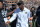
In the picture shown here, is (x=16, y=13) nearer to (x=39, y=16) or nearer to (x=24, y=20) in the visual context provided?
(x=24, y=20)

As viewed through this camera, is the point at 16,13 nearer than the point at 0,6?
No

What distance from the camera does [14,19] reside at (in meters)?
6.32

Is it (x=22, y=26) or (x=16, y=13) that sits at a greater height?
(x=16, y=13)

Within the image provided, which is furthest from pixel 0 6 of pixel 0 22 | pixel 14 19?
pixel 14 19

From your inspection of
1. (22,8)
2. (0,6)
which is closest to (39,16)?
(22,8)

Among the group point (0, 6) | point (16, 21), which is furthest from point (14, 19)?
point (0, 6)

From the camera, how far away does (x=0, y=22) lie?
4.28 m

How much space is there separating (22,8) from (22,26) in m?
0.59

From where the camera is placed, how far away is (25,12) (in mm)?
6387

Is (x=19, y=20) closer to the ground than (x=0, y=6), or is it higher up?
closer to the ground

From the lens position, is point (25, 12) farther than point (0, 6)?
Yes

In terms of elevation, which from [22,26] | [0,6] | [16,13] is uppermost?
[0,6]

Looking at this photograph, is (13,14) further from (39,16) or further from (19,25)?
(39,16)

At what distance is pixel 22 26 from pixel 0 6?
204 cm
